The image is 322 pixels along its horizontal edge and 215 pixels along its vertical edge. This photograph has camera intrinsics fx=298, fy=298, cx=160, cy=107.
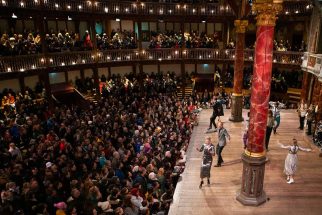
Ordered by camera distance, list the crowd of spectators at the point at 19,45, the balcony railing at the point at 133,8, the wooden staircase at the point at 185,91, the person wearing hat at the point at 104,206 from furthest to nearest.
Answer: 1. the wooden staircase at the point at 185,91
2. the balcony railing at the point at 133,8
3. the crowd of spectators at the point at 19,45
4. the person wearing hat at the point at 104,206

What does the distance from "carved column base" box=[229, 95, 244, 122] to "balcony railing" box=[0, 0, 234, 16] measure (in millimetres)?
11158

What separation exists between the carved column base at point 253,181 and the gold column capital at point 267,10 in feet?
11.5

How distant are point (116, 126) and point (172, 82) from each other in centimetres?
1174

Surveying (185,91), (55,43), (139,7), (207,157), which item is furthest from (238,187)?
(139,7)

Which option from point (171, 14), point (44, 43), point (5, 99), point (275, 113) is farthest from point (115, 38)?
point (275, 113)

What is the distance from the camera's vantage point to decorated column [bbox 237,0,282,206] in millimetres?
7445

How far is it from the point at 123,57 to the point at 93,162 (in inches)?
550

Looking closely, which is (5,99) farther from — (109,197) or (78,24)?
(109,197)

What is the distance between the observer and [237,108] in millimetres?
14797

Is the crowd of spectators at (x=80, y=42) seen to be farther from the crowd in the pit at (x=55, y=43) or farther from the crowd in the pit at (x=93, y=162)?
the crowd in the pit at (x=93, y=162)

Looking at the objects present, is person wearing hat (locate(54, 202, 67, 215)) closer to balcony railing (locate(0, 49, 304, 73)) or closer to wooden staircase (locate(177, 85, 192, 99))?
balcony railing (locate(0, 49, 304, 73))

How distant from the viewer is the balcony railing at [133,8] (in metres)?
19.1

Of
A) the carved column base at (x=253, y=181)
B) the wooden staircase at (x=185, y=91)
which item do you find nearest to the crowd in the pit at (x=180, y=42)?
the wooden staircase at (x=185, y=91)

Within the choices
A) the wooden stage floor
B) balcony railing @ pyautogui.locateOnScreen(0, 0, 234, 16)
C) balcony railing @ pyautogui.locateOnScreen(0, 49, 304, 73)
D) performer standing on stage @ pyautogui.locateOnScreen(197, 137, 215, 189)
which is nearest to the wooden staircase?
balcony railing @ pyautogui.locateOnScreen(0, 49, 304, 73)
